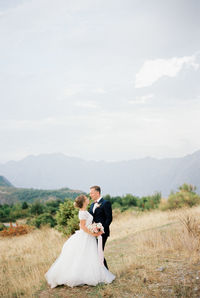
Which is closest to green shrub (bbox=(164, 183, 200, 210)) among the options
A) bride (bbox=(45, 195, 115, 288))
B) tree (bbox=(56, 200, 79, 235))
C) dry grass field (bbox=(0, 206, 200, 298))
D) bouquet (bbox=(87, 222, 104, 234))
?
tree (bbox=(56, 200, 79, 235))

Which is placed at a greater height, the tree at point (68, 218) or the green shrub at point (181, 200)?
the tree at point (68, 218)

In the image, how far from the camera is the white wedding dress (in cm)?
553

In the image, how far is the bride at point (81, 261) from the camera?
5.52 m

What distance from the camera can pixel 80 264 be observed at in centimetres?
552

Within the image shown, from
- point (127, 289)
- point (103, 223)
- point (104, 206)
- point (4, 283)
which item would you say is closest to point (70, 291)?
point (127, 289)

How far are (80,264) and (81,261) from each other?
2.6 inches

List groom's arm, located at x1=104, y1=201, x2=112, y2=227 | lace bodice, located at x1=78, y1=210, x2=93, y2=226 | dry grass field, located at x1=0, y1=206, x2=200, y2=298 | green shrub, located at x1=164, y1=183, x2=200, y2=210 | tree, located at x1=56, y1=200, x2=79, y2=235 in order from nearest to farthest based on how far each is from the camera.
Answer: dry grass field, located at x1=0, y1=206, x2=200, y2=298 < lace bodice, located at x1=78, y1=210, x2=93, y2=226 < groom's arm, located at x1=104, y1=201, x2=112, y2=227 < tree, located at x1=56, y1=200, x2=79, y2=235 < green shrub, located at x1=164, y1=183, x2=200, y2=210

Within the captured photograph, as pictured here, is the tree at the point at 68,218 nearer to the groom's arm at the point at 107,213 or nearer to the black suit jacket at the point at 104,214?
the black suit jacket at the point at 104,214

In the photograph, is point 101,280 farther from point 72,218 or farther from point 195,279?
point 72,218

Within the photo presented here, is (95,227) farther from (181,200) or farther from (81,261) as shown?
(181,200)

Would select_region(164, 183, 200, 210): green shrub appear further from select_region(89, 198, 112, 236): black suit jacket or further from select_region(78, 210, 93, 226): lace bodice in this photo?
select_region(78, 210, 93, 226): lace bodice

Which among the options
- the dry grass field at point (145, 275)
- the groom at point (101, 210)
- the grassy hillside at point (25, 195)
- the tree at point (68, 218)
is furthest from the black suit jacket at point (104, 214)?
the grassy hillside at point (25, 195)

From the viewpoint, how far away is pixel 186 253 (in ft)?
23.5

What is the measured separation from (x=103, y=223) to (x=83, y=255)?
0.79 meters
